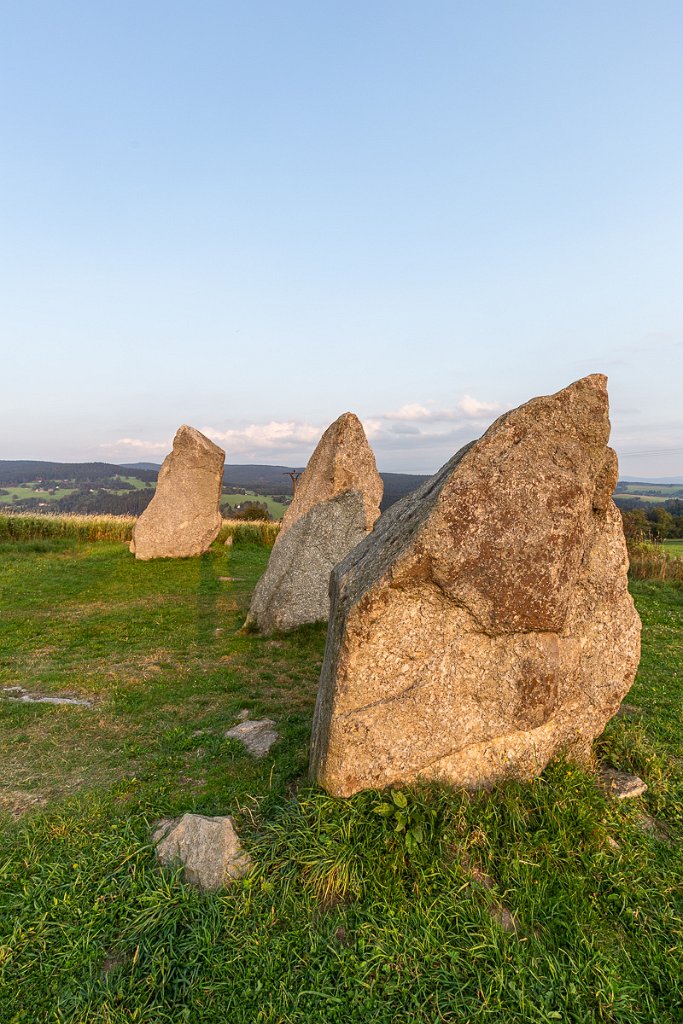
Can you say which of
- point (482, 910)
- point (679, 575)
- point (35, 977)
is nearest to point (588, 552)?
point (482, 910)

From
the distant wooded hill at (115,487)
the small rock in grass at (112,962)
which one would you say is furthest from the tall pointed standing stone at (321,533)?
the distant wooded hill at (115,487)

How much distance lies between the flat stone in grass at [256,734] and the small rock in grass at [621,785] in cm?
387

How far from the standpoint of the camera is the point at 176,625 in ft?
42.7

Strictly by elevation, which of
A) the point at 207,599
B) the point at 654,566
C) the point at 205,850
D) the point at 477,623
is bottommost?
the point at 207,599

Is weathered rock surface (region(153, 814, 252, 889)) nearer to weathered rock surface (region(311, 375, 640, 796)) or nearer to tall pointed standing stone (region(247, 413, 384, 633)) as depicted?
weathered rock surface (region(311, 375, 640, 796))

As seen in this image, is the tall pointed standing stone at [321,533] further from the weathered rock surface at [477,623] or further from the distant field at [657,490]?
the distant field at [657,490]

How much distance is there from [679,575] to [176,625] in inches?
661

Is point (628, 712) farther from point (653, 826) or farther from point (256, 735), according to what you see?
point (256, 735)

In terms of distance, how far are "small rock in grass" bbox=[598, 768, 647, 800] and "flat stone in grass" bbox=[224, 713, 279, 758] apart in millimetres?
3872

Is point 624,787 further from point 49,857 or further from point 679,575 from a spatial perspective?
point 679,575

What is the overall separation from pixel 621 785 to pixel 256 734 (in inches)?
174

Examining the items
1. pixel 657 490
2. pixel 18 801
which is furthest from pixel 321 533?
pixel 657 490

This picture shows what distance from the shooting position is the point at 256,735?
7172mm

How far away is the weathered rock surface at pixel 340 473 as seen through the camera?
11820 millimetres
